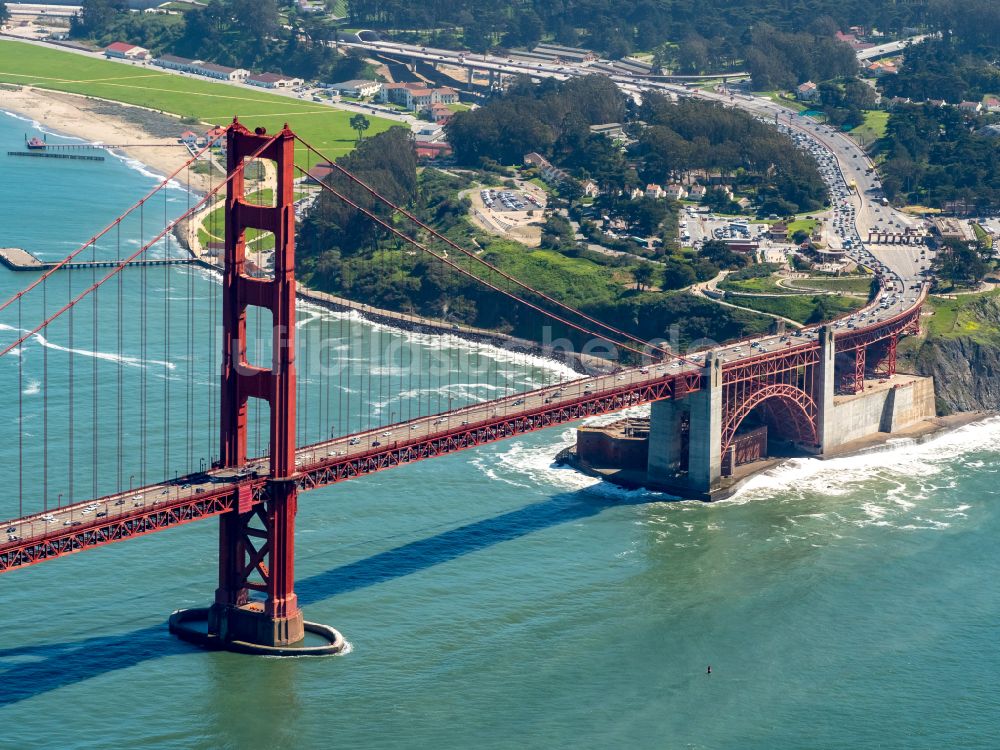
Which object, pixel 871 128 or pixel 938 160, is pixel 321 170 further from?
pixel 938 160

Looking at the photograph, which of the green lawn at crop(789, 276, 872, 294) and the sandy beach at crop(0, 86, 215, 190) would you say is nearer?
the green lawn at crop(789, 276, 872, 294)

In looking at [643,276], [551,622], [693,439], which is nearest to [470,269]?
[643,276]

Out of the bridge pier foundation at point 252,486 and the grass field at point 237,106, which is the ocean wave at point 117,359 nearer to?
A: the bridge pier foundation at point 252,486

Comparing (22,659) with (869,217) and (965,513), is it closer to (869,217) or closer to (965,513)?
(965,513)

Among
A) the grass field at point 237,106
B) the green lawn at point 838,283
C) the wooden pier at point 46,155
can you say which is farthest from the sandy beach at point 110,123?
the green lawn at point 838,283

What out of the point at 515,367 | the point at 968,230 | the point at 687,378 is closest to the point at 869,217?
the point at 968,230

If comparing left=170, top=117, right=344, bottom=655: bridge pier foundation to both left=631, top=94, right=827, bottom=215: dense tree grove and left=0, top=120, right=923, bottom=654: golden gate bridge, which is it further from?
left=631, top=94, right=827, bottom=215: dense tree grove

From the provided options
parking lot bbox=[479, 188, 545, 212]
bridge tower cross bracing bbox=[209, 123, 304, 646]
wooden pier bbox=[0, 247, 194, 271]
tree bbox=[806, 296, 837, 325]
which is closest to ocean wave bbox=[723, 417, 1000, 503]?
tree bbox=[806, 296, 837, 325]
